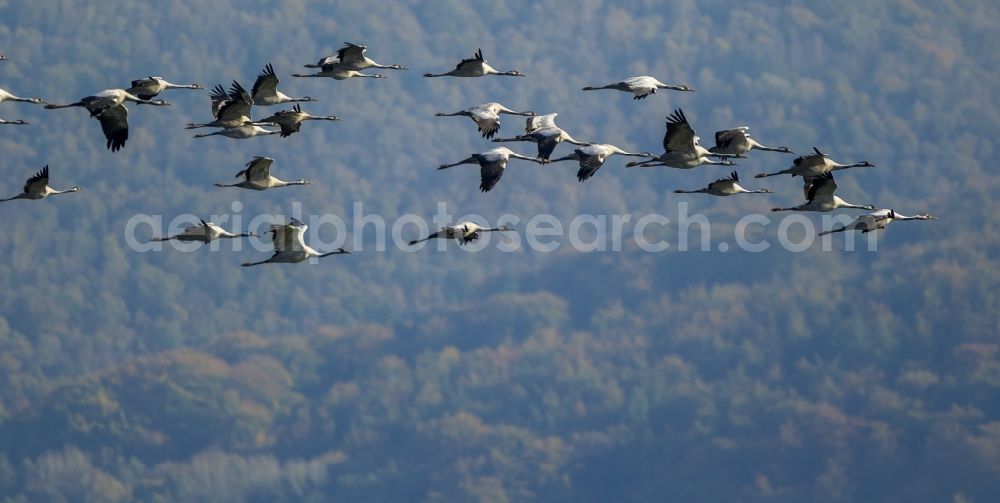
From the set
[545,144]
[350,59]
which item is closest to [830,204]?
[545,144]

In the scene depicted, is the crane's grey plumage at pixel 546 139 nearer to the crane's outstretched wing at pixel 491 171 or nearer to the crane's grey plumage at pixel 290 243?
the crane's outstretched wing at pixel 491 171

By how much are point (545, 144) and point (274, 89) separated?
30.4ft

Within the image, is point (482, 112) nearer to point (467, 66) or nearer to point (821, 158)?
point (467, 66)

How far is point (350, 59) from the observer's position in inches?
3167

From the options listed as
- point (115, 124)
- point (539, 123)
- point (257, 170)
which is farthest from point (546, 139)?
point (115, 124)

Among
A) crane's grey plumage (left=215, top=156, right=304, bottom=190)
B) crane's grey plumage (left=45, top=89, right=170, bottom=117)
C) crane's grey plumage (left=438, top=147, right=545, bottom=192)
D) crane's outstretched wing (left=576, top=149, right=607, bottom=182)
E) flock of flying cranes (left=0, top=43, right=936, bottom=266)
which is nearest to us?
crane's grey plumage (left=45, top=89, right=170, bottom=117)

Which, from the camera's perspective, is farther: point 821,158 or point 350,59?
point 350,59

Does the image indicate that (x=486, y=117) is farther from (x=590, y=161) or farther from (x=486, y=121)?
(x=590, y=161)

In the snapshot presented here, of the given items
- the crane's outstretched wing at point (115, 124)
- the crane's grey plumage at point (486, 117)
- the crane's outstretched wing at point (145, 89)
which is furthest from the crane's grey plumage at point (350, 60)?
the crane's outstretched wing at point (115, 124)

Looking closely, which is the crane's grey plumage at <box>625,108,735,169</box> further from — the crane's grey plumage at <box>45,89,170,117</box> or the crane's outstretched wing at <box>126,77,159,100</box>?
the crane's grey plumage at <box>45,89,170,117</box>

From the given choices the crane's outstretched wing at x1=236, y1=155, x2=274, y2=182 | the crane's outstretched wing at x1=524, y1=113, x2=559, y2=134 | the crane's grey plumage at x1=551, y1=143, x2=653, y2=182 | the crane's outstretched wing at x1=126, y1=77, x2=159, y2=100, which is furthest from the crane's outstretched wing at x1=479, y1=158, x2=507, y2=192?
the crane's outstretched wing at x1=126, y1=77, x2=159, y2=100

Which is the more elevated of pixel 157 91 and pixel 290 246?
pixel 157 91

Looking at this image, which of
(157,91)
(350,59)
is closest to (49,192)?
(157,91)

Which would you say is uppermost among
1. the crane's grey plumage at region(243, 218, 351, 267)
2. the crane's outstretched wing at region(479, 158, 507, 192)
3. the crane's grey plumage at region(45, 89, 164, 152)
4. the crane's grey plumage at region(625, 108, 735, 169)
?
the crane's grey plumage at region(45, 89, 164, 152)
